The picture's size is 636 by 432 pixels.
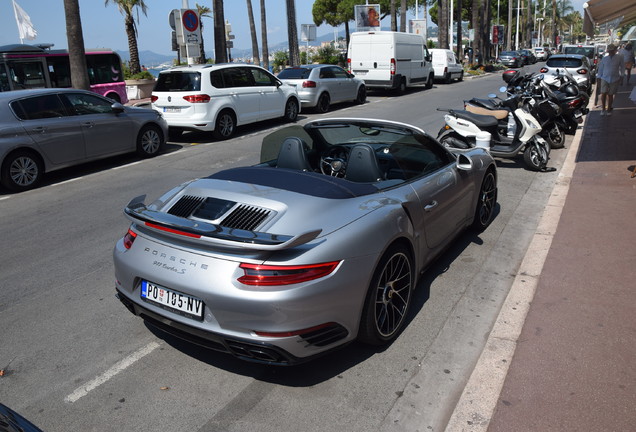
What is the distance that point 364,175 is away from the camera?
4.18 m

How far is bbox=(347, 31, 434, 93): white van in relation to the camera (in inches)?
878

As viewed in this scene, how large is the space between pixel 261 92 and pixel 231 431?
1222 cm

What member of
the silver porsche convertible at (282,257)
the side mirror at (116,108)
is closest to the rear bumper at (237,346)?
the silver porsche convertible at (282,257)

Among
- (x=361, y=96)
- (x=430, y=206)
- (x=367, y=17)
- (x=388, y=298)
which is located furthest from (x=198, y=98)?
(x=367, y=17)

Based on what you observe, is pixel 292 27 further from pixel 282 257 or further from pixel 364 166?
pixel 282 257

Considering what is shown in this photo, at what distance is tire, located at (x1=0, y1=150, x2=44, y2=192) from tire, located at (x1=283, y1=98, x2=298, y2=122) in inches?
299

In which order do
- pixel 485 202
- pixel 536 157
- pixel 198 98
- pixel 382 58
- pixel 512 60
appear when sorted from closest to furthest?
pixel 485 202, pixel 536 157, pixel 198 98, pixel 382 58, pixel 512 60

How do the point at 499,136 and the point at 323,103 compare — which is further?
the point at 323,103

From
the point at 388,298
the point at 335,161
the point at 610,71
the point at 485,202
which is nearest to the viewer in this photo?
the point at 388,298

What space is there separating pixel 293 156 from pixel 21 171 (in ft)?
21.1

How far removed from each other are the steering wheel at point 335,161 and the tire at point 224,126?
834cm

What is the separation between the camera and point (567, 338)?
3.85 metres

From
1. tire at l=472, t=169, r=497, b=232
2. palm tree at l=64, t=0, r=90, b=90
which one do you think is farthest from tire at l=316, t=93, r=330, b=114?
tire at l=472, t=169, r=497, b=232

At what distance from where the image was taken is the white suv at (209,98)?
1261cm
